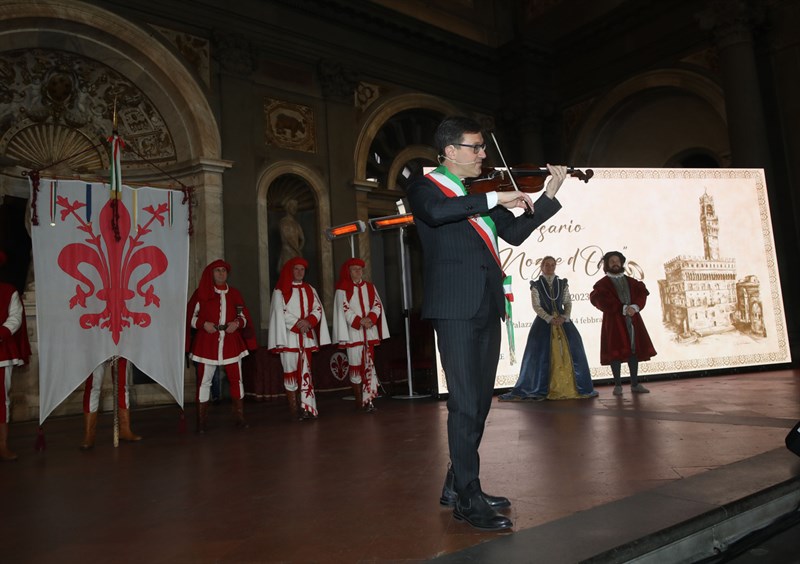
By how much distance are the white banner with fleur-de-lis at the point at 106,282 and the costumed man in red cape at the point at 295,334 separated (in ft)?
3.59

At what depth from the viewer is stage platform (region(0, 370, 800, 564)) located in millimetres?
2252

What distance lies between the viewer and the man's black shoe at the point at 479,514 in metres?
2.34

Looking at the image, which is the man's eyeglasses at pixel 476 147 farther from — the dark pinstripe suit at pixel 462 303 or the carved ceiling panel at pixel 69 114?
the carved ceiling panel at pixel 69 114

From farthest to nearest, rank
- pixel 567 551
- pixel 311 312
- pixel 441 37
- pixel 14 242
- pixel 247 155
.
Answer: pixel 441 37
pixel 247 155
pixel 14 242
pixel 311 312
pixel 567 551

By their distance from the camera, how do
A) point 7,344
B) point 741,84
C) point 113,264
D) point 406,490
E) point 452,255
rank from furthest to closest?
1. point 741,84
2. point 113,264
3. point 7,344
4. point 406,490
5. point 452,255

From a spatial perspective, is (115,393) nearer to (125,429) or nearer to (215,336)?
(125,429)

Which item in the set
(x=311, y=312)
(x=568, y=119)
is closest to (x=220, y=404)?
(x=311, y=312)

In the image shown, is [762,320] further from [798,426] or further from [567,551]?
[567,551]

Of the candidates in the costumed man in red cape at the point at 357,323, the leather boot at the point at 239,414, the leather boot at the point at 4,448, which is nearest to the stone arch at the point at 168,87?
the costumed man in red cape at the point at 357,323

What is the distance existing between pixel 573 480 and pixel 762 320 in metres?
6.93

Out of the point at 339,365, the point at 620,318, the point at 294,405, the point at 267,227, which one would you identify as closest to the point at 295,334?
the point at 294,405

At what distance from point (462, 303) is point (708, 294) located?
707cm

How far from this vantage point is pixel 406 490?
3072mm

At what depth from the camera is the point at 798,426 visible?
9.46 feet
